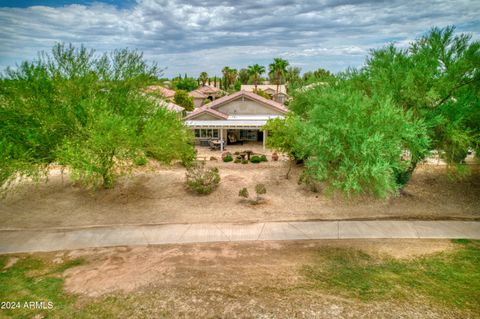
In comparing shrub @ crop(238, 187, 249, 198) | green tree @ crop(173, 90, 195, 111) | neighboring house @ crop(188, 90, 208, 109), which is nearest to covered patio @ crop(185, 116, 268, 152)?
shrub @ crop(238, 187, 249, 198)

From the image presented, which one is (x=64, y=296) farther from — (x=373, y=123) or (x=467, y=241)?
(x=467, y=241)

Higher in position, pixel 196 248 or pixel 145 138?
pixel 145 138

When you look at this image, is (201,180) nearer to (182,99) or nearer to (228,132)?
(228,132)

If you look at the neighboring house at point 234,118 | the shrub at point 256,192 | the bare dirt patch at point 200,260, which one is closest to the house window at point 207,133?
the neighboring house at point 234,118

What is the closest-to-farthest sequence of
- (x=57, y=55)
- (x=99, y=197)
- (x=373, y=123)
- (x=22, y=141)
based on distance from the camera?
1. (x=373, y=123)
2. (x=22, y=141)
3. (x=57, y=55)
4. (x=99, y=197)

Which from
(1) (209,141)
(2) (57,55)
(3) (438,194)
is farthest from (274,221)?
(1) (209,141)

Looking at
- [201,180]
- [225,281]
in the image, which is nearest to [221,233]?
[225,281]

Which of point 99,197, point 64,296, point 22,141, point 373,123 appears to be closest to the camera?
point 64,296
